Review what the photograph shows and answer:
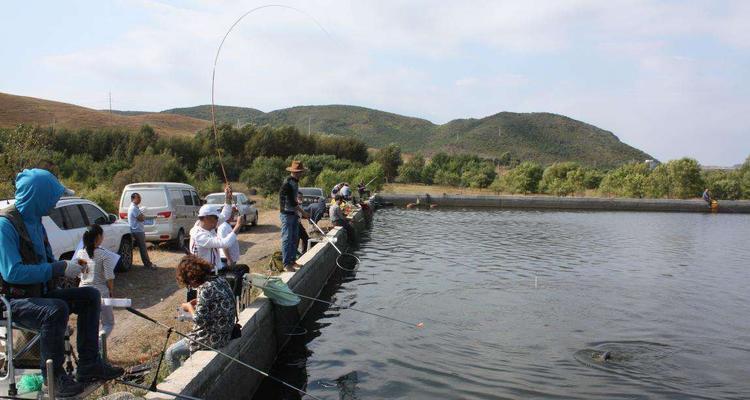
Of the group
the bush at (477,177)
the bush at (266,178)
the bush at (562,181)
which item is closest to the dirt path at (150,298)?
the bush at (266,178)

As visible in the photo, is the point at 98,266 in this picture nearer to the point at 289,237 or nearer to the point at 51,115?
the point at 289,237

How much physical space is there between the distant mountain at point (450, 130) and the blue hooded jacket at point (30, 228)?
90.0 meters

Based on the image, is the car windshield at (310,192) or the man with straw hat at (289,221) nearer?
the man with straw hat at (289,221)

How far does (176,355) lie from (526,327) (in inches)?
283

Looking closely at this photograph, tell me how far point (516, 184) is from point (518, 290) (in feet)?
147

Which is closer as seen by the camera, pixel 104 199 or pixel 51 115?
pixel 104 199

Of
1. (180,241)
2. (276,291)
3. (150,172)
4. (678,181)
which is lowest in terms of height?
(180,241)

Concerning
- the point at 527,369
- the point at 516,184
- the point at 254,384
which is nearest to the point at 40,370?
the point at 254,384

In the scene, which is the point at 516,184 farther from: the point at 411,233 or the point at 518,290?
the point at 518,290

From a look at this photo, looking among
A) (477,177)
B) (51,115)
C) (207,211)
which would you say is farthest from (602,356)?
(51,115)

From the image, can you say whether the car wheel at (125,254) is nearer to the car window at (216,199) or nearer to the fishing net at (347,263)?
A: the fishing net at (347,263)

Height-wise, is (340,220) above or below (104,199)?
below

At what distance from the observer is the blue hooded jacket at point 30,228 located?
15.2ft

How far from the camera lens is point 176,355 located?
21.4 feet
